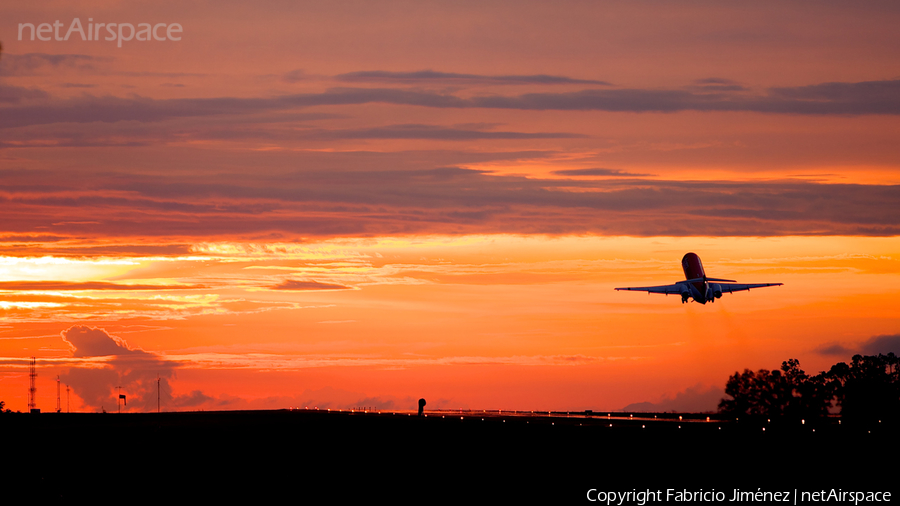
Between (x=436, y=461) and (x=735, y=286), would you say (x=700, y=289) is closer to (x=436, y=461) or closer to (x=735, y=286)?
(x=735, y=286)

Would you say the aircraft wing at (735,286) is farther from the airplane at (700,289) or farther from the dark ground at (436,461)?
the dark ground at (436,461)

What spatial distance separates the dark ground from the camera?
91.5m

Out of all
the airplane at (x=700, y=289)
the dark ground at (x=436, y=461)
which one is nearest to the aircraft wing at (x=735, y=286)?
the airplane at (x=700, y=289)

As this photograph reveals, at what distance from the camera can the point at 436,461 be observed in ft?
363

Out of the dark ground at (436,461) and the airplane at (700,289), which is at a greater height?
the airplane at (700,289)

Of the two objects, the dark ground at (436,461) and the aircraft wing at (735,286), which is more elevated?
the aircraft wing at (735,286)

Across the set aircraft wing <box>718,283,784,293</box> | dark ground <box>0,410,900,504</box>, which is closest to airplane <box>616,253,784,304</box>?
aircraft wing <box>718,283,784,293</box>

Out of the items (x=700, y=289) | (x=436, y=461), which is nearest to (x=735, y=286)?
(x=700, y=289)

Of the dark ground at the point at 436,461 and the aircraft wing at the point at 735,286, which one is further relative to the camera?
the aircraft wing at the point at 735,286

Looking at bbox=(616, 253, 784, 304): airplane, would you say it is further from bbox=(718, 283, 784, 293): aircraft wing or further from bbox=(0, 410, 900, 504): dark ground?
bbox=(0, 410, 900, 504): dark ground

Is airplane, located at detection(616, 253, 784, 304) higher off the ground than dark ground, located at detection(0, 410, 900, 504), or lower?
higher

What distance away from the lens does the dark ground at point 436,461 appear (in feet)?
300

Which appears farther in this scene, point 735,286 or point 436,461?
point 735,286

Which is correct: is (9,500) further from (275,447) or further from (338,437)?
(338,437)
